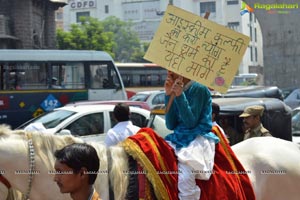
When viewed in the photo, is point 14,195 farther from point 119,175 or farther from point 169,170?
point 169,170

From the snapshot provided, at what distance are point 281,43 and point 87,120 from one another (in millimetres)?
22778

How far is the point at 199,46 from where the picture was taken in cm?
387

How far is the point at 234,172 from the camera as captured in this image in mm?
4086

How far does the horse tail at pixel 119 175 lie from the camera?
11.8 ft

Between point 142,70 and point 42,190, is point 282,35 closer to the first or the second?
point 142,70

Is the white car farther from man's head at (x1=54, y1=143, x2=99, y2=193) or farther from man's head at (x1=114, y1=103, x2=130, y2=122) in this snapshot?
man's head at (x1=54, y1=143, x2=99, y2=193)

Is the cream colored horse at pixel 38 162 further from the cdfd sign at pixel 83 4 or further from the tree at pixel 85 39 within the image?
the cdfd sign at pixel 83 4

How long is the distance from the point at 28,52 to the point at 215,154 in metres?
14.4

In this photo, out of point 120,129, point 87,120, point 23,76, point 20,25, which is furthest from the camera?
point 20,25

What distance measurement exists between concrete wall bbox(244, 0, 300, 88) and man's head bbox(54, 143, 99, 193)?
91.0 ft

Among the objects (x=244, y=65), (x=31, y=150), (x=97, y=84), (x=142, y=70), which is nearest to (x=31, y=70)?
(x=97, y=84)

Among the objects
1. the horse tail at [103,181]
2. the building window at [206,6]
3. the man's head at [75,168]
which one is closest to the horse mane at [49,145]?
the horse tail at [103,181]

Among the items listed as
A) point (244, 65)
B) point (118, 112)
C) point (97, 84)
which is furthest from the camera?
point (244, 65)

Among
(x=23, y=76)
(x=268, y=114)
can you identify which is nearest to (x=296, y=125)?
(x=268, y=114)
